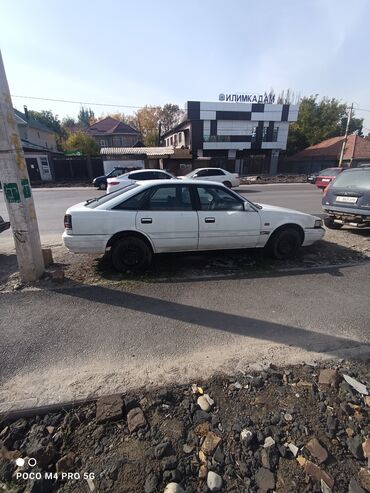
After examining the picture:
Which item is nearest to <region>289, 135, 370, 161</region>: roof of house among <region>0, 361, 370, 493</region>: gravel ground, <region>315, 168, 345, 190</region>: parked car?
<region>315, 168, 345, 190</region>: parked car

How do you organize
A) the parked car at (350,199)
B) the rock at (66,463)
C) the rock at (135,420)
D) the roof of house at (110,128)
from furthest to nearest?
the roof of house at (110,128), the parked car at (350,199), the rock at (135,420), the rock at (66,463)

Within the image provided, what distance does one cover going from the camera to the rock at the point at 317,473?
1.59m

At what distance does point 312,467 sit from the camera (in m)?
1.66

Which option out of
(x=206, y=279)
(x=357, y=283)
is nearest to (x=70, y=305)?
(x=206, y=279)

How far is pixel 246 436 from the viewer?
6.11ft

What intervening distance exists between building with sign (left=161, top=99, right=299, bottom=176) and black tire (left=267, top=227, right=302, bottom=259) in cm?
2749

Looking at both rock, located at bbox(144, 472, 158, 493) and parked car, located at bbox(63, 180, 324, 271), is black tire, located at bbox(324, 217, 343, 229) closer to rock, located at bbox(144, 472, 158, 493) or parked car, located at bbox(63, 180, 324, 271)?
parked car, located at bbox(63, 180, 324, 271)

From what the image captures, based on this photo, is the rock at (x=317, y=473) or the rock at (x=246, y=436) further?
the rock at (x=246, y=436)

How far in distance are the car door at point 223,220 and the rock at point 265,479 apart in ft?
11.3

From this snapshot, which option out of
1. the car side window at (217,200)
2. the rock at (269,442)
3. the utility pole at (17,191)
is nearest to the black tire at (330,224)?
the car side window at (217,200)

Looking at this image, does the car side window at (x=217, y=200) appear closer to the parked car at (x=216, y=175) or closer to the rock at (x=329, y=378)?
the rock at (x=329, y=378)

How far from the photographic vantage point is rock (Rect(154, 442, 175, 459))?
68.6 inches

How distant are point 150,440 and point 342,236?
699 cm

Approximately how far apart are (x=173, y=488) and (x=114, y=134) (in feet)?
166
